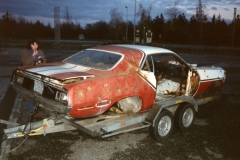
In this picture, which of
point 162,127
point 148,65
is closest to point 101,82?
point 148,65

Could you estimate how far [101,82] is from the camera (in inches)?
154

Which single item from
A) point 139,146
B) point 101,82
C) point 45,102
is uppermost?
point 101,82

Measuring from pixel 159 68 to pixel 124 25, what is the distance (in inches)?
1733

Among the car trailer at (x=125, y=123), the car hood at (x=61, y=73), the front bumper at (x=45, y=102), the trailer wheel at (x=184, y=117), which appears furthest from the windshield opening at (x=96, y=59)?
the trailer wheel at (x=184, y=117)

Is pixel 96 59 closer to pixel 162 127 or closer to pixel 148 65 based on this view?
pixel 148 65

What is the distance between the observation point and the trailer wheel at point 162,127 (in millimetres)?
4586

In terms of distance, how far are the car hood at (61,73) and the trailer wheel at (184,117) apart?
7.00 ft

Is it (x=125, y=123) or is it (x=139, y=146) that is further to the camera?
(x=139, y=146)

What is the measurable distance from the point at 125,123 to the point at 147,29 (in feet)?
139

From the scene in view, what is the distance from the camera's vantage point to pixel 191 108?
535 centimetres

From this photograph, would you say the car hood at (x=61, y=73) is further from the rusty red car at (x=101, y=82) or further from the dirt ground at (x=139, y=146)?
the dirt ground at (x=139, y=146)

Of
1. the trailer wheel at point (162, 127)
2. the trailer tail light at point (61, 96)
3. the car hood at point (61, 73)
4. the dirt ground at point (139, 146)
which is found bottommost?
the dirt ground at point (139, 146)

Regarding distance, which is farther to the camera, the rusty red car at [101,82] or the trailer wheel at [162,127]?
the trailer wheel at [162,127]

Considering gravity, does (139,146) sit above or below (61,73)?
below
